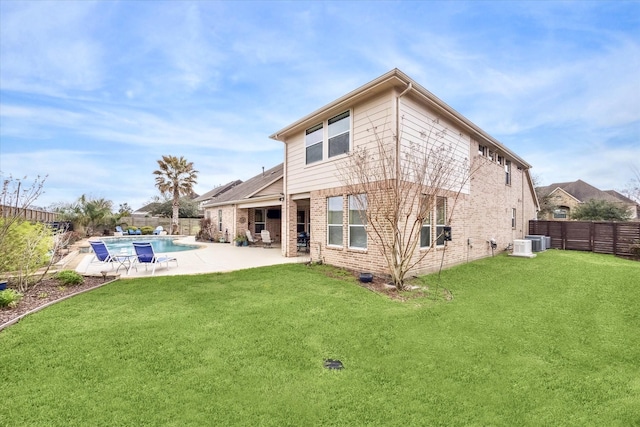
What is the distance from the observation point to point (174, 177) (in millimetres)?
29484

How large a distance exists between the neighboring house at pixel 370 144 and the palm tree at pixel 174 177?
18749mm

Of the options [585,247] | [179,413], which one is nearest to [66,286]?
[179,413]

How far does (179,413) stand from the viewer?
2.91 metres

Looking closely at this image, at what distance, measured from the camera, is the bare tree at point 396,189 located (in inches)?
306

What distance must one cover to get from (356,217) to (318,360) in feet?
20.2

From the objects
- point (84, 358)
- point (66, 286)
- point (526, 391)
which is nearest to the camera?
point (526, 391)

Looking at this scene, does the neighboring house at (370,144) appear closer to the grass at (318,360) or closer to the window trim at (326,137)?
the window trim at (326,137)

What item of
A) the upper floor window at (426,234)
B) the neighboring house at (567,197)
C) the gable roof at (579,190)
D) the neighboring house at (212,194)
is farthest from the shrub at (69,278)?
the gable roof at (579,190)

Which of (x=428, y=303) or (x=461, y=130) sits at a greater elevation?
(x=461, y=130)

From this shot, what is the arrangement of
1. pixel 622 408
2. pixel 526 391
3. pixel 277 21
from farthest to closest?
1. pixel 277 21
2. pixel 526 391
3. pixel 622 408

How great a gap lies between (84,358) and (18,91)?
16.0 m

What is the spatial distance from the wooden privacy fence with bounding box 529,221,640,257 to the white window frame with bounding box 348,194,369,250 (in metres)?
15.1

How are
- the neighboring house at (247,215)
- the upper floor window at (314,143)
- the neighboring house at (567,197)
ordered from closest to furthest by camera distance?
the upper floor window at (314,143), the neighboring house at (247,215), the neighboring house at (567,197)

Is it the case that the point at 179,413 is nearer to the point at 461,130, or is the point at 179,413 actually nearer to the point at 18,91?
the point at 461,130
